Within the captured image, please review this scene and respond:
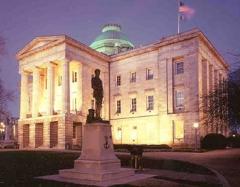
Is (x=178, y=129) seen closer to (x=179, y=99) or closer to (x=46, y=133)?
(x=179, y=99)

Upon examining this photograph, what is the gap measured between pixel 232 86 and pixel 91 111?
52.3 ft

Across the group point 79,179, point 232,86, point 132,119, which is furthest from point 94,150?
point 132,119

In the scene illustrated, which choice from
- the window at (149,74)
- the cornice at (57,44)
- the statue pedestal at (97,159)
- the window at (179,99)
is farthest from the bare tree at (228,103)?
the cornice at (57,44)

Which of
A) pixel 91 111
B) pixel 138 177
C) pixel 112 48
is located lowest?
pixel 138 177

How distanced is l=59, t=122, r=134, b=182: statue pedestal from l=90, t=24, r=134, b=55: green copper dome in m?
61.1

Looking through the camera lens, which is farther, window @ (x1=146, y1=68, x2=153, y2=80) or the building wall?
window @ (x1=146, y1=68, x2=153, y2=80)

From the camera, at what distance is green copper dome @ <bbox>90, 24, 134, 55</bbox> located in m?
79.6

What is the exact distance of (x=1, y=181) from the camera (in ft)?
52.5

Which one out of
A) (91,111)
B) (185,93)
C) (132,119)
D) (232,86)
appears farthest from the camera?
(132,119)

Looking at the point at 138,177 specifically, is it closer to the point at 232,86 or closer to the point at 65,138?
the point at 232,86

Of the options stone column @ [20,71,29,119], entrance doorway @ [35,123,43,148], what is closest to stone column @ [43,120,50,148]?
entrance doorway @ [35,123,43,148]

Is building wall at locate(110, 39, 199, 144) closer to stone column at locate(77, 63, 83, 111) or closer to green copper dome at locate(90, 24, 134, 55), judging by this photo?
stone column at locate(77, 63, 83, 111)

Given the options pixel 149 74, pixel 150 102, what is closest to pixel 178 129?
pixel 150 102

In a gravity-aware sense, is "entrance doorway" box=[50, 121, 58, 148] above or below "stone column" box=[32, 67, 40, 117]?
below
